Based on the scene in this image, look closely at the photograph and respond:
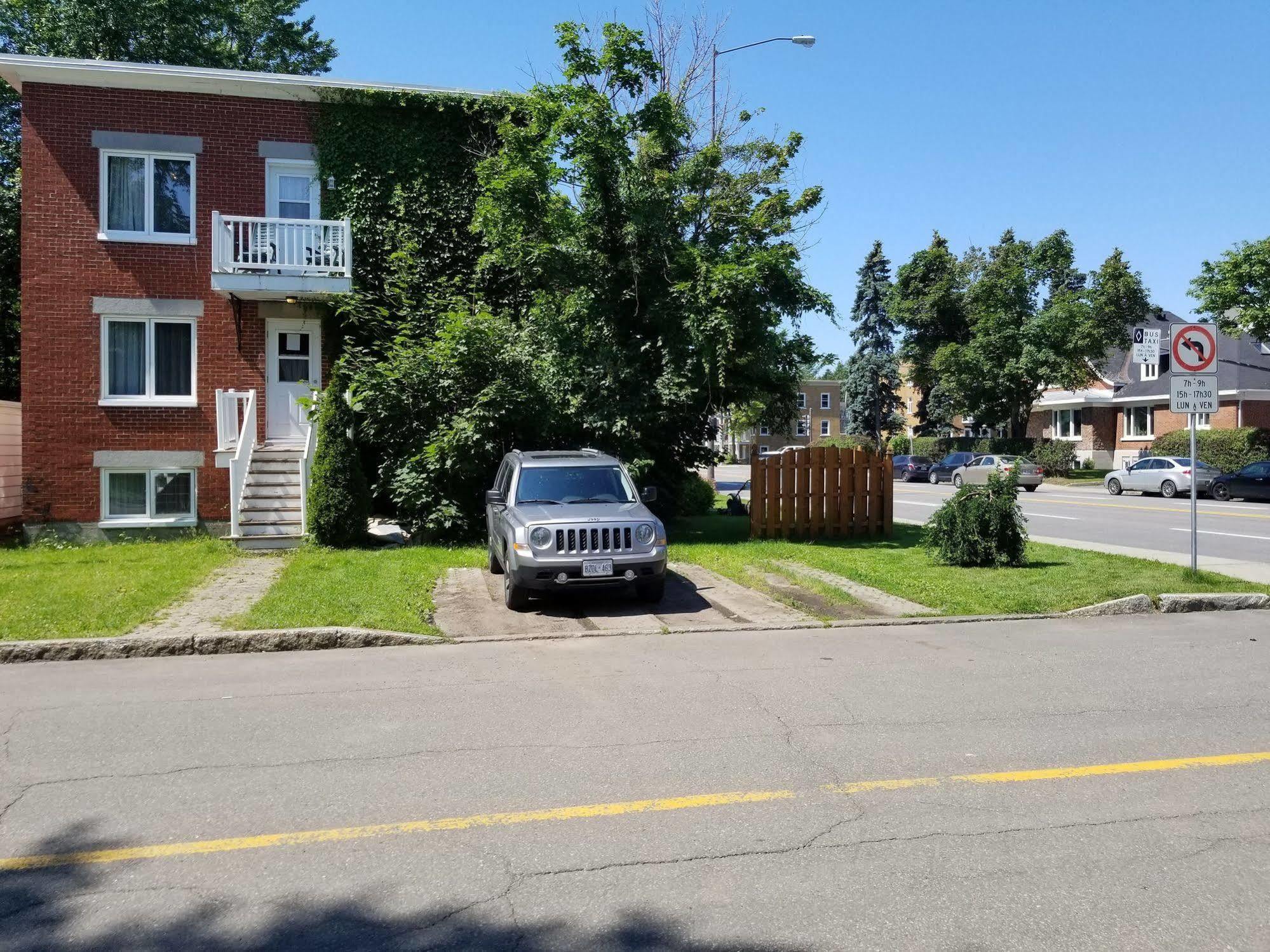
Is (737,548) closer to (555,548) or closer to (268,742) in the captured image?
(555,548)

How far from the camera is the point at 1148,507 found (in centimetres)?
2594

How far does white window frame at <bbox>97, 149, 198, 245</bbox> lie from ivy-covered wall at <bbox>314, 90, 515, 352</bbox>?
7.59 ft

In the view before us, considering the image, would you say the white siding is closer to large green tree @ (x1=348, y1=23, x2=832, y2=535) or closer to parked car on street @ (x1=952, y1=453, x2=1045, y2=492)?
large green tree @ (x1=348, y1=23, x2=832, y2=535)

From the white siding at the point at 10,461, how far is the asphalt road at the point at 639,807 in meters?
11.3

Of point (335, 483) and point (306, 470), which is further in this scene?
point (306, 470)

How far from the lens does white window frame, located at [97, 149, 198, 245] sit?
16.9 meters

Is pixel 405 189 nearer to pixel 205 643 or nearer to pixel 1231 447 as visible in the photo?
pixel 205 643

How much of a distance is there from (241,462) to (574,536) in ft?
26.6

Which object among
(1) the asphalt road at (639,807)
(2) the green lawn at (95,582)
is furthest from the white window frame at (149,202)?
(1) the asphalt road at (639,807)

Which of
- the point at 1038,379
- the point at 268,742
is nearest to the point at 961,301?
the point at 1038,379

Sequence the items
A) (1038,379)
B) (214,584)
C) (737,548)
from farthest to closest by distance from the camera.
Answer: (1038,379)
(737,548)
(214,584)

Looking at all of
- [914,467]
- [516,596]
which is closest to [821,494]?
[516,596]

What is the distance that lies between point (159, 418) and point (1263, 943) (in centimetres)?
1786

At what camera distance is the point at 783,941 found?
3.30 metres
